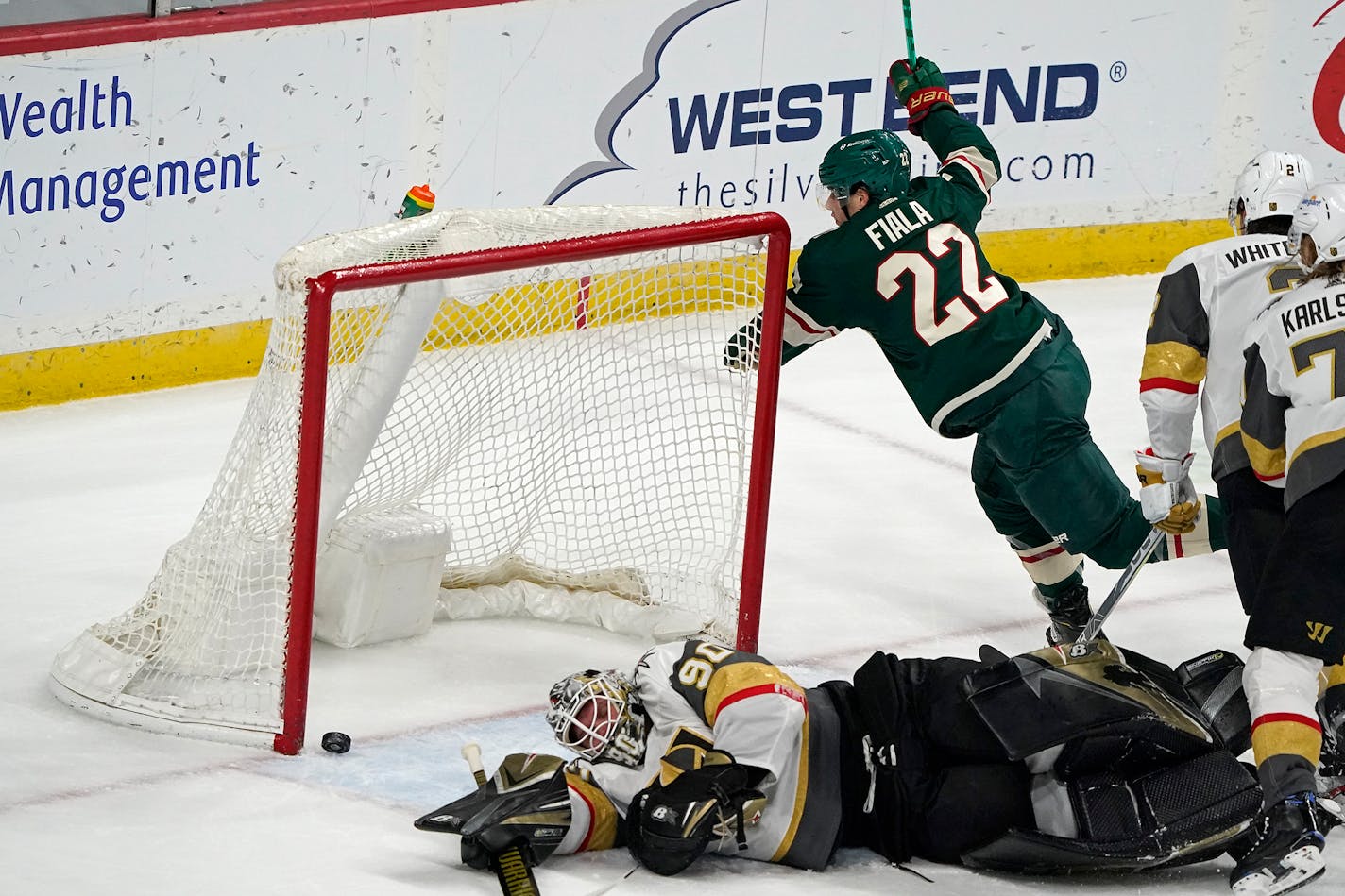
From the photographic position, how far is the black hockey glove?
461cm

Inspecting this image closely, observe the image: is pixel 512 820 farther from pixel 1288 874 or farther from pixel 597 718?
pixel 1288 874

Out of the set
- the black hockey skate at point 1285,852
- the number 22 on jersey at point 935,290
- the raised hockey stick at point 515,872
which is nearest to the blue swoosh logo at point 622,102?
the number 22 on jersey at point 935,290

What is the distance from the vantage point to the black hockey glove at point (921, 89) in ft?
15.1

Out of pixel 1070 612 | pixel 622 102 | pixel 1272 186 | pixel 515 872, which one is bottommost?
pixel 515 872

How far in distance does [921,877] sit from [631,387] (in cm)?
135

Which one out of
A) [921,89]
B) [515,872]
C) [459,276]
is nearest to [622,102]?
[921,89]

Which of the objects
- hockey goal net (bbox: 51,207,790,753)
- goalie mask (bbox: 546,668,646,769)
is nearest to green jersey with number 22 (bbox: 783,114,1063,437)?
hockey goal net (bbox: 51,207,790,753)

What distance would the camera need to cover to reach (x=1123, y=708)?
343 cm

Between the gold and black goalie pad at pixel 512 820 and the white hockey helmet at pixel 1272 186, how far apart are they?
174 centimetres

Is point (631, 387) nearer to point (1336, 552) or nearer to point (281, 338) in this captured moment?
point (281, 338)

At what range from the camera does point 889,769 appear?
3.43 m

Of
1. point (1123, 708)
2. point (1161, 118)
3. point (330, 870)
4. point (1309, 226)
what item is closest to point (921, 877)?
point (1123, 708)

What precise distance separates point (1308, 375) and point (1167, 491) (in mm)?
622

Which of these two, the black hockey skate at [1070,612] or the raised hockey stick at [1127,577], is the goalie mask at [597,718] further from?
the black hockey skate at [1070,612]
